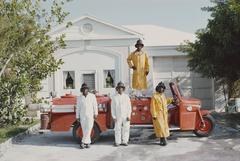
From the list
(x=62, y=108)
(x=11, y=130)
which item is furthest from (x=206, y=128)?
(x=11, y=130)

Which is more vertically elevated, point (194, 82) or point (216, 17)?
point (216, 17)

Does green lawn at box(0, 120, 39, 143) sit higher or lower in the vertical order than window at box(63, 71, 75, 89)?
lower

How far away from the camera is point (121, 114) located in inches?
526

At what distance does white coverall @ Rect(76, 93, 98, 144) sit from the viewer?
1333cm

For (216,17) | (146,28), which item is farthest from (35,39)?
(146,28)

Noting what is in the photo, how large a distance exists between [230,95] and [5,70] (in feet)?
39.9

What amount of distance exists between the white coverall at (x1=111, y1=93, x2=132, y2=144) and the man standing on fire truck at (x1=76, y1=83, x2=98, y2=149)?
1.65ft

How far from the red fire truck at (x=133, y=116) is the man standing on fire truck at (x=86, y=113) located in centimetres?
47

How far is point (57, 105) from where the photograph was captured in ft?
46.1

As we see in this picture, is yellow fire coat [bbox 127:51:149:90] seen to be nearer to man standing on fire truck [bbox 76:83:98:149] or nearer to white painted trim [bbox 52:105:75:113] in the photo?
man standing on fire truck [bbox 76:83:98:149]

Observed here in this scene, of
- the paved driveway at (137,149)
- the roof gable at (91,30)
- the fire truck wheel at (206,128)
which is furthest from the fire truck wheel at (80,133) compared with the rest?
the roof gable at (91,30)

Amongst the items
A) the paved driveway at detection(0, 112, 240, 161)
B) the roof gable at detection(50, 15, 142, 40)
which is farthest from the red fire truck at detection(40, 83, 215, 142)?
the roof gable at detection(50, 15, 142, 40)

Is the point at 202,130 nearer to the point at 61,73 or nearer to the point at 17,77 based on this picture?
the point at 17,77

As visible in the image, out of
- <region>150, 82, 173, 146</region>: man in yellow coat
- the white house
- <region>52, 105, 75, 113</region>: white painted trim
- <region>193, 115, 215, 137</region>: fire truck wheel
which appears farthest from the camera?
the white house
